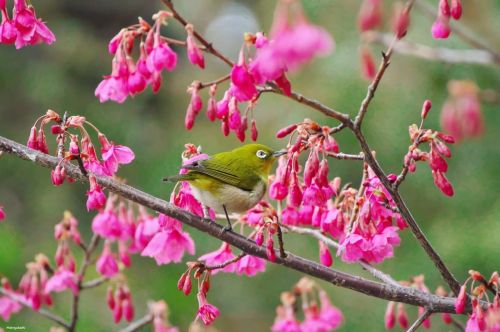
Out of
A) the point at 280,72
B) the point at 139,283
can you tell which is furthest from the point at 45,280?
the point at 139,283

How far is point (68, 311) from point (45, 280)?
1.15m

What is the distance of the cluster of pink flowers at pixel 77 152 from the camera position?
4.64 ft

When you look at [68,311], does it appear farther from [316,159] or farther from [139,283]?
[316,159]

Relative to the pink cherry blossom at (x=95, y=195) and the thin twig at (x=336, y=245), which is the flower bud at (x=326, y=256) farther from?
the pink cherry blossom at (x=95, y=195)

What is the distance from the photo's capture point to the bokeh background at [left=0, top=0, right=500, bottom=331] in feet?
9.72

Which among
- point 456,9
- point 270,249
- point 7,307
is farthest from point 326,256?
point 7,307

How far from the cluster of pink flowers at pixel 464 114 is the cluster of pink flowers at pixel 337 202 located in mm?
197

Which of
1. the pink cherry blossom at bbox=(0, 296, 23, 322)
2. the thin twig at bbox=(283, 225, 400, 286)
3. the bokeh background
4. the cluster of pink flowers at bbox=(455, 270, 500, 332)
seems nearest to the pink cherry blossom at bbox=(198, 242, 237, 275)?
the thin twig at bbox=(283, 225, 400, 286)

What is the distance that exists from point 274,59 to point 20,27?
62 cm

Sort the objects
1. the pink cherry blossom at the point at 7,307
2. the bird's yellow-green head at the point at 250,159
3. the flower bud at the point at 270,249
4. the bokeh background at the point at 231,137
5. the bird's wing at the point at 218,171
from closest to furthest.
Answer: the flower bud at the point at 270,249
the bird's wing at the point at 218,171
the bird's yellow-green head at the point at 250,159
the pink cherry blossom at the point at 7,307
the bokeh background at the point at 231,137

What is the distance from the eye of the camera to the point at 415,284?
171cm

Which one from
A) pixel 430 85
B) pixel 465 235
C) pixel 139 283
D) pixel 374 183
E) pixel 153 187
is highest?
pixel 430 85

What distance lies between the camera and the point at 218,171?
1.79 m

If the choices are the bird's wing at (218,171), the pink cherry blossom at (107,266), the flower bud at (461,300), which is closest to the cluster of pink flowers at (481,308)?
the flower bud at (461,300)
